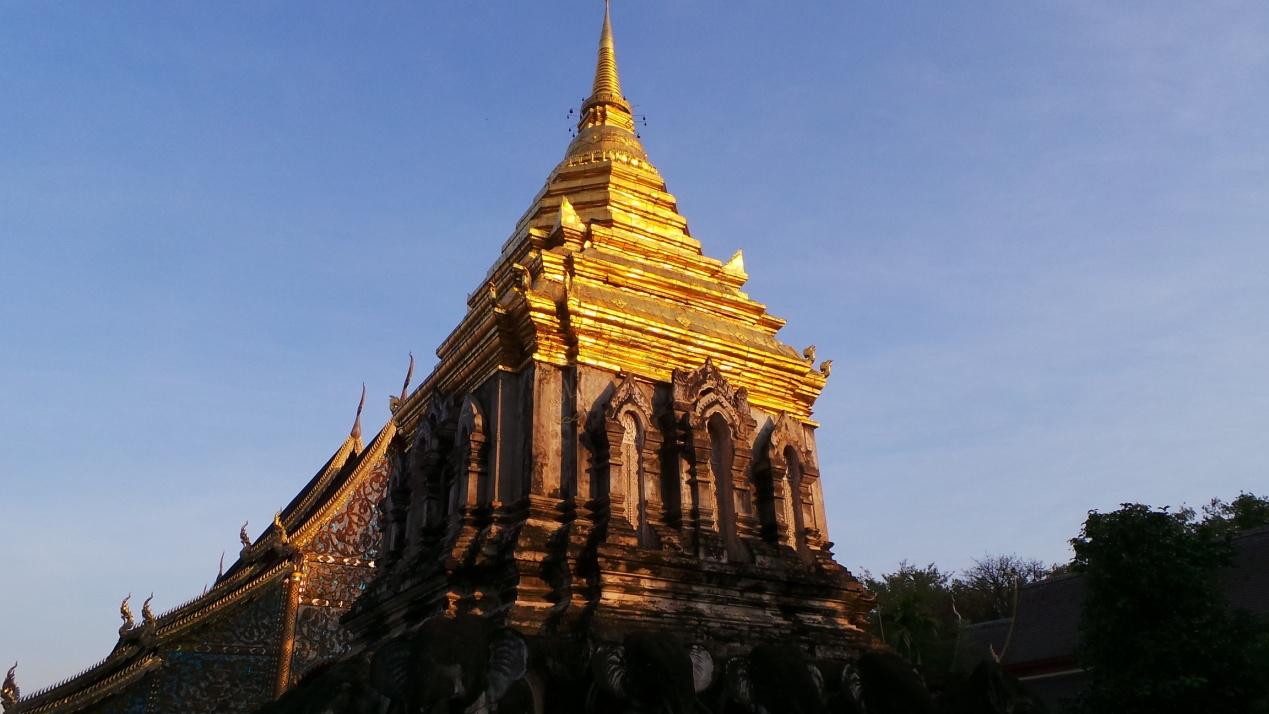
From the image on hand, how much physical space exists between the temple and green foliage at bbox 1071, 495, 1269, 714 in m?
3.75

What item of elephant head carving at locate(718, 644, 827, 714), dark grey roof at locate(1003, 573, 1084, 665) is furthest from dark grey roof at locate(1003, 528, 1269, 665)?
elephant head carving at locate(718, 644, 827, 714)

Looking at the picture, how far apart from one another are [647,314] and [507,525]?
8.82ft

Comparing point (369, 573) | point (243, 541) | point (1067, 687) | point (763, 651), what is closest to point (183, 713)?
point (369, 573)

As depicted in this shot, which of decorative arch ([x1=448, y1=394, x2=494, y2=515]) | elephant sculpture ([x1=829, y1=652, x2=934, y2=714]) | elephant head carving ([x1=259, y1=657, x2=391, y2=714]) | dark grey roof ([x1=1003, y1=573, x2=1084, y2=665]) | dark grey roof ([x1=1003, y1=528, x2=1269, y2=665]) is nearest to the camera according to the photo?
elephant head carving ([x1=259, y1=657, x2=391, y2=714])

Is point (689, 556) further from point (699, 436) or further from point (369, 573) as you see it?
point (369, 573)

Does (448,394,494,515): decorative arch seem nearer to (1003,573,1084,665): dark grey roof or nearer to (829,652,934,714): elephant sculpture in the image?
(829,652,934,714): elephant sculpture

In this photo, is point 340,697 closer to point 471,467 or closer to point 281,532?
point 471,467

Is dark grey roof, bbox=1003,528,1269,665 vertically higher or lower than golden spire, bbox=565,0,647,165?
lower

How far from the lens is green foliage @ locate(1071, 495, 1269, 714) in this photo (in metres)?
10.8

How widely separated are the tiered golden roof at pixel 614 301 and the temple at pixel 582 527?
3 centimetres

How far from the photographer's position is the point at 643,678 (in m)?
6.74

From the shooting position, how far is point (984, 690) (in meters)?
7.53

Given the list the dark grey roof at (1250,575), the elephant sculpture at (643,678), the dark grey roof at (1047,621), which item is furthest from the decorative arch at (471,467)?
the dark grey roof at (1047,621)

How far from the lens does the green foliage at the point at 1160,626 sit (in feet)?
35.6
